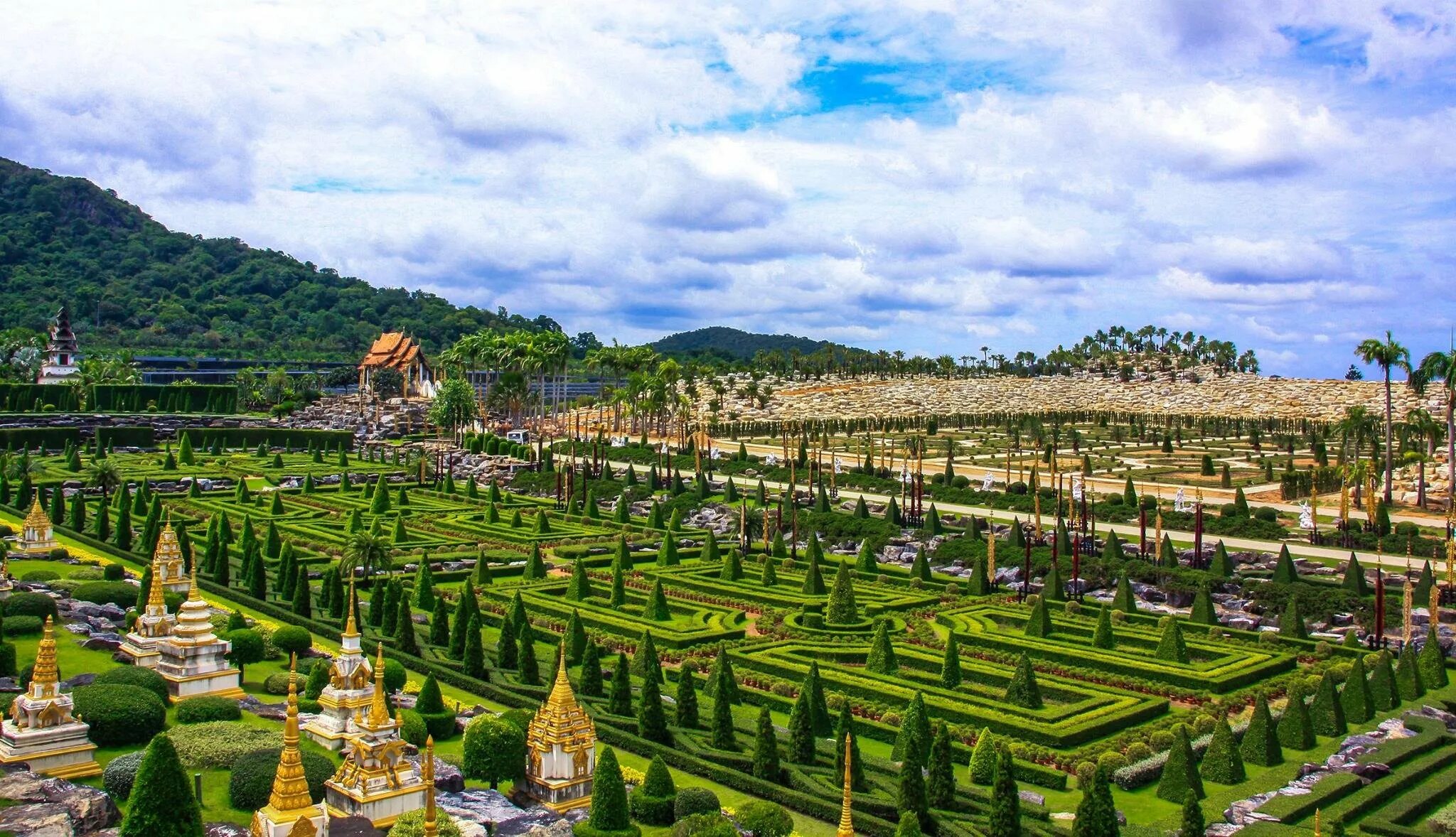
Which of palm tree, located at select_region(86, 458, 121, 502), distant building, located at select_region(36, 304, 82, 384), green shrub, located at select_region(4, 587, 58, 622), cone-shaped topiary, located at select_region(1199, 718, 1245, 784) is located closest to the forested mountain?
distant building, located at select_region(36, 304, 82, 384)

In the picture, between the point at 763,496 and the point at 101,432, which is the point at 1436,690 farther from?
the point at 101,432

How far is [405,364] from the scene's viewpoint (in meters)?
135

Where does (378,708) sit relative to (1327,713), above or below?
above

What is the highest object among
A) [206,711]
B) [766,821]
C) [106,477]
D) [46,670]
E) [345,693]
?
[106,477]

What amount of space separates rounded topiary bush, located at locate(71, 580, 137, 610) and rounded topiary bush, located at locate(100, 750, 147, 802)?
1709 centimetres

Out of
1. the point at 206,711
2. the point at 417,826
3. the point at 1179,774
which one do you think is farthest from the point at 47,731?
the point at 1179,774

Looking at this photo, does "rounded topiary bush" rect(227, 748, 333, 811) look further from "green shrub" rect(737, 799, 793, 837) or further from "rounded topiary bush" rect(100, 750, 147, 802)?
"green shrub" rect(737, 799, 793, 837)

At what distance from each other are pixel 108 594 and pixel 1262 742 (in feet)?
114

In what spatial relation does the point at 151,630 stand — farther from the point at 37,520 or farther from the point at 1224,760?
the point at 1224,760

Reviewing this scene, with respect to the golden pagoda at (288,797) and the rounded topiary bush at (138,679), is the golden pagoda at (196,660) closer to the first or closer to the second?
the rounded topiary bush at (138,679)

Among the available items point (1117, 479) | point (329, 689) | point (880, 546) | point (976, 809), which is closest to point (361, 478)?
point (880, 546)

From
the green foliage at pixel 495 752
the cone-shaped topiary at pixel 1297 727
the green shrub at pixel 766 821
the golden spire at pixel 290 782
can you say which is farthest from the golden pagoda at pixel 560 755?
the cone-shaped topiary at pixel 1297 727

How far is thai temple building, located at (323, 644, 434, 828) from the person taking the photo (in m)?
22.1

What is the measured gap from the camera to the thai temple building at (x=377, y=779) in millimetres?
22141
